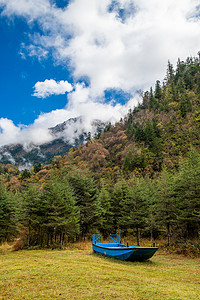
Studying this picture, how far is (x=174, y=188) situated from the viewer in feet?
71.3

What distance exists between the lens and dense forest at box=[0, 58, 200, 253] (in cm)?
2162

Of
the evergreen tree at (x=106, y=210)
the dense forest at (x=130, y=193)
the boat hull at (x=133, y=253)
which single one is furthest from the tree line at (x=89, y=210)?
the boat hull at (x=133, y=253)

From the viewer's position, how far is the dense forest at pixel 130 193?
21625 mm

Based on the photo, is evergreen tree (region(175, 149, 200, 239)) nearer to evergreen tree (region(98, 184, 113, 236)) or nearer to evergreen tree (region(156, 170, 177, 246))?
evergreen tree (region(156, 170, 177, 246))

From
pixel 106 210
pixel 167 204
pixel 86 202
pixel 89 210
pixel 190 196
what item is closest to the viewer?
pixel 190 196

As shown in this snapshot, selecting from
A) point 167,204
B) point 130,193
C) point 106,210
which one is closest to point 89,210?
point 106,210

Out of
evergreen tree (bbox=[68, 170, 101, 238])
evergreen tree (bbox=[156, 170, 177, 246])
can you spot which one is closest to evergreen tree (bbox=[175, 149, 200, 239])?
evergreen tree (bbox=[156, 170, 177, 246])

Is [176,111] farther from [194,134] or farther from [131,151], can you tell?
[131,151]

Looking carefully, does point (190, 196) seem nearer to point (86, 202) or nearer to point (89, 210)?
point (89, 210)

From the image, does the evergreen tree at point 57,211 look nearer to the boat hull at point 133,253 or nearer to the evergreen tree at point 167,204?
the boat hull at point 133,253

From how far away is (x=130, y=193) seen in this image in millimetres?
26078

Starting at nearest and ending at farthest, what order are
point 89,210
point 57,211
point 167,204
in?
1. point 57,211
2. point 167,204
3. point 89,210

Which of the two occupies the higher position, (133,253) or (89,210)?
(89,210)

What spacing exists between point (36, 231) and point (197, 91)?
69.0 m
